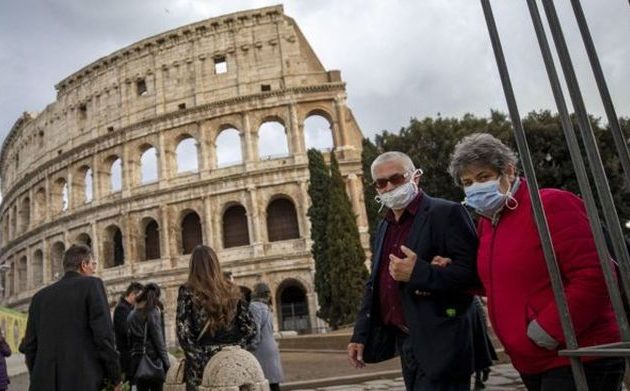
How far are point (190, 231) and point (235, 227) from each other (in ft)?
9.44

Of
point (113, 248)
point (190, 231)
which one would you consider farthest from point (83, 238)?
point (190, 231)

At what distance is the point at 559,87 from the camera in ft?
5.34

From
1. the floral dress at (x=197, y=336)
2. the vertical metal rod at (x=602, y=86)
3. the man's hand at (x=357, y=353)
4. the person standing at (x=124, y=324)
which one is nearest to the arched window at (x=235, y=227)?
the person standing at (x=124, y=324)

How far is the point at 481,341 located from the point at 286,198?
2452cm

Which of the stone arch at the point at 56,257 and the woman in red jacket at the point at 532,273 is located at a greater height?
the stone arch at the point at 56,257

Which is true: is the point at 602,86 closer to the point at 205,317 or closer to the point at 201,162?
the point at 205,317

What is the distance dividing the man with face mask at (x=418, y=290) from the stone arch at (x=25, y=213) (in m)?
39.3

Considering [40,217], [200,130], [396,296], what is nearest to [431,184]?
[200,130]

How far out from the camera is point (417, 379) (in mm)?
2617

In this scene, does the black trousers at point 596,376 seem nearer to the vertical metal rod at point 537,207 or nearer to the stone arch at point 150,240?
the vertical metal rod at point 537,207

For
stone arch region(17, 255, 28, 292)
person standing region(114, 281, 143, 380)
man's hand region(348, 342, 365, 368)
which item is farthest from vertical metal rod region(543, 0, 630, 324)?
stone arch region(17, 255, 28, 292)

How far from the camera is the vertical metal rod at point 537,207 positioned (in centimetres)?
162

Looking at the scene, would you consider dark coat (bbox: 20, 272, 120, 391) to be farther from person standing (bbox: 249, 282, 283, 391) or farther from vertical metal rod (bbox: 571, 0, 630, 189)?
vertical metal rod (bbox: 571, 0, 630, 189)

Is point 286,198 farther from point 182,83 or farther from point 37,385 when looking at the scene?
point 37,385
